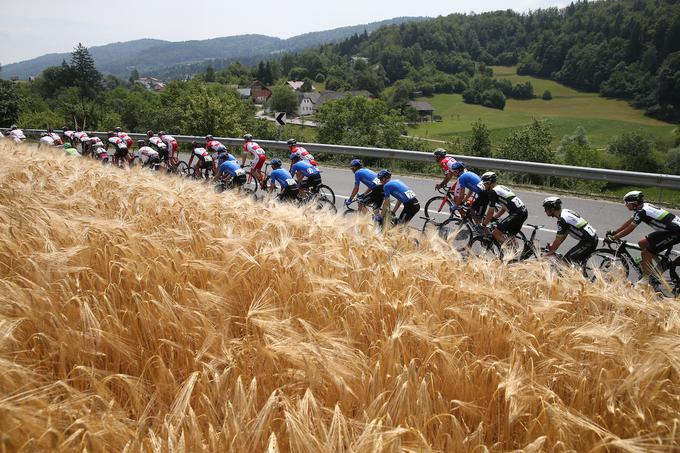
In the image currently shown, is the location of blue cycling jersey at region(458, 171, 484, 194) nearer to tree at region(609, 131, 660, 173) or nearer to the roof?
tree at region(609, 131, 660, 173)

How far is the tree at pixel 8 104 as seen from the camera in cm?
6469

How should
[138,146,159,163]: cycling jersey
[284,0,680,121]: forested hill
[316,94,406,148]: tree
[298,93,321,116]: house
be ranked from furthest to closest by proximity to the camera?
[298,93,321,116]: house → [284,0,680,121]: forested hill → [316,94,406,148]: tree → [138,146,159,163]: cycling jersey

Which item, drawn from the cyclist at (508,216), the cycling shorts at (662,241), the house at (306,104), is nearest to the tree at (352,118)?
the cyclist at (508,216)

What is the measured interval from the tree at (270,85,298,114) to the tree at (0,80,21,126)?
94706 millimetres

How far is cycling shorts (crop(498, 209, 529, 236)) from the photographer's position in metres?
8.99

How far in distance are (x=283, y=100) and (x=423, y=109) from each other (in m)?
48.2

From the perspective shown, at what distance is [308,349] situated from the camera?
183 centimetres

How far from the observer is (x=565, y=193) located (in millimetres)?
14352

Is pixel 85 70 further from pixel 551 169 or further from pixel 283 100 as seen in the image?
pixel 551 169

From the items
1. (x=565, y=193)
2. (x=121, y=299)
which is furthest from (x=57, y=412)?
(x=565, y=193)

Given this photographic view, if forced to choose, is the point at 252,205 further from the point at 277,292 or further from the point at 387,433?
the point at 387,433

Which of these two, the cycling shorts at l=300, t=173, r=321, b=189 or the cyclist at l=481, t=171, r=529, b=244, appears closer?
the cyclist at l=481, t=171, r=529, b=244

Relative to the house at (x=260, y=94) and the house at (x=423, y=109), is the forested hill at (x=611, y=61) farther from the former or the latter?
the house at (x=260, y=94)

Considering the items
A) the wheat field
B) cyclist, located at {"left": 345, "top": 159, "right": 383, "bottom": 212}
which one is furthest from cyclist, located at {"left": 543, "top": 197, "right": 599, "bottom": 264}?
the wheat field
